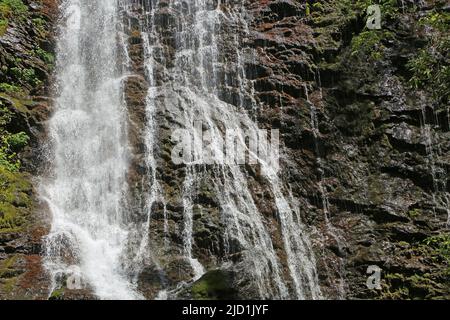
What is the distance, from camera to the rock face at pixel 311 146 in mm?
10641

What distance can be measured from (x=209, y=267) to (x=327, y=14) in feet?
30.5

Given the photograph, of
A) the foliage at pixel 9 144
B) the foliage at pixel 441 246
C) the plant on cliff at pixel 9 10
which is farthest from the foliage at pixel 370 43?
the plant on cliff at pixel 9 10

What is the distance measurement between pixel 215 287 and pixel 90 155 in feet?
18.3

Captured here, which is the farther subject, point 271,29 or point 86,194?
point 271,29

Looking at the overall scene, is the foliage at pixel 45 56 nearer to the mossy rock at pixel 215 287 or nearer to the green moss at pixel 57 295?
the green moss at pixel 57 295

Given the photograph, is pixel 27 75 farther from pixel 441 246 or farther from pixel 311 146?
pixel 441 246

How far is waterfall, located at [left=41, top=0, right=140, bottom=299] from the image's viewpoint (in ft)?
32.9

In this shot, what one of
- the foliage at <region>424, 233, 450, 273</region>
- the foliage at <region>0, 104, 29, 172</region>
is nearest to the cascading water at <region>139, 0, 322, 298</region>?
the foliage at <region>424, 233, 450, 273</region>

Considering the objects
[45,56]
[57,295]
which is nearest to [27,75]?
[45,56]

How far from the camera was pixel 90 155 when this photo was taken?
12.6m

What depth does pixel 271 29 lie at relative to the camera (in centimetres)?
1559
